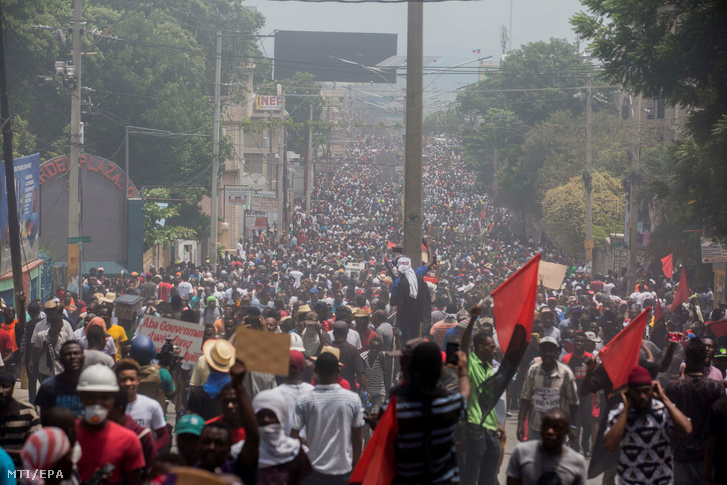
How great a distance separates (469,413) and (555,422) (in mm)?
2357

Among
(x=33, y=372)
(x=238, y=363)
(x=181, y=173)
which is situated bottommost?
(x=33, y=372)

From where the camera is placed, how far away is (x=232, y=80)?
57000 mm

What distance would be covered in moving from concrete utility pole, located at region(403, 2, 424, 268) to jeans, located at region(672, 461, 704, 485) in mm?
6451

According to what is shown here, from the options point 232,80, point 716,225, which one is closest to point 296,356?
point 716,225

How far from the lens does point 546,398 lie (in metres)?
7.69

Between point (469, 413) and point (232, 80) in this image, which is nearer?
point (469, 413)

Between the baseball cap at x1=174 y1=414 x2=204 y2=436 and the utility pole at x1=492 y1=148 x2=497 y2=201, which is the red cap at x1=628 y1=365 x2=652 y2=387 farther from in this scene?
the utility pole at x1=492 y1=148 x2=497 y2=201

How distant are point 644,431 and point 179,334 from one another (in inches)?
171

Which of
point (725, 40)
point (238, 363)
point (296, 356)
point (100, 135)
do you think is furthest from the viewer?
point (100, 135)

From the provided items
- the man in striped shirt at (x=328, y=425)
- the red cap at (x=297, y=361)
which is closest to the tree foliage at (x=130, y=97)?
the red cap at (x=297, y=361)

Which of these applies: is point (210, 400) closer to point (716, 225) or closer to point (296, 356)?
point (296, 356)

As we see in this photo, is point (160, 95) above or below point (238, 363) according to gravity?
above

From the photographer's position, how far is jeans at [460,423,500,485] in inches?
277

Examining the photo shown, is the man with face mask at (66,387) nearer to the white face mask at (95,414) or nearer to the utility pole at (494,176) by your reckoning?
the white face mask at (95,414)
